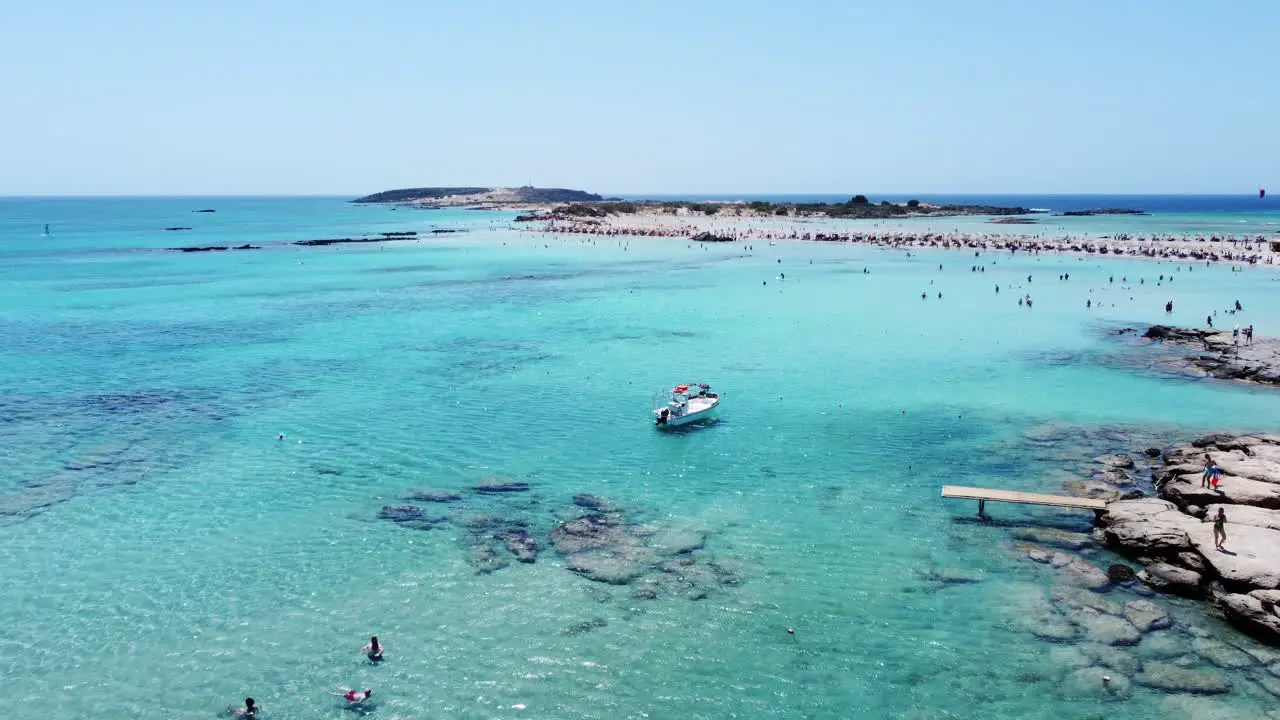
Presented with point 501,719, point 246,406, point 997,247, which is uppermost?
point 997,247

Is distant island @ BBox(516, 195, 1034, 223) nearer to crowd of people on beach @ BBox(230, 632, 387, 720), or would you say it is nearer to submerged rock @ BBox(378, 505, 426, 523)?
submerged rock @ BBox(378, 505, 426, 523)

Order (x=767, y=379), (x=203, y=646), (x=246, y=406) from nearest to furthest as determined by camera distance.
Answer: (x=203, y=646), (x=246, y=406), (x=767, y=379)

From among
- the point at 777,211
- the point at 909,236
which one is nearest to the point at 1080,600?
the point at 909,236

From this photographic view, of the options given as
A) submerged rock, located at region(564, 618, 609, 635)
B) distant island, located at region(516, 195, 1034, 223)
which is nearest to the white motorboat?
submerged rock, located at region(564, 618, 609, 635)

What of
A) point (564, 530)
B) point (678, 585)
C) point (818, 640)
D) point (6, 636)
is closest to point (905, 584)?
point (818, 640)

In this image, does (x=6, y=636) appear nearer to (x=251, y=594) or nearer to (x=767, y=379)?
(x=251, y=594)

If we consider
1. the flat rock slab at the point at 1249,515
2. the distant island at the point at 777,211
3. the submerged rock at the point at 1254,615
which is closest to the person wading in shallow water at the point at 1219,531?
the flat rock slab at the point at 1249,515

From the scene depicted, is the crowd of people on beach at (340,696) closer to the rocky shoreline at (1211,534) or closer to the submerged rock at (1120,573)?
the submerged rock at (1120,573)
